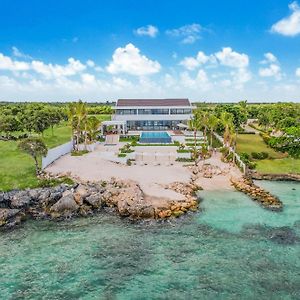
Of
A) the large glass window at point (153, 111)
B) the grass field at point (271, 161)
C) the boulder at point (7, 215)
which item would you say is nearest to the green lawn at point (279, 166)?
the grass field at point (271, 161)

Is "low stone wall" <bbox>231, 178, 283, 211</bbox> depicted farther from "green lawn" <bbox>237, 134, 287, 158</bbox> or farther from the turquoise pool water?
"green lawn" <bbox>237, 134, 287, 158</bbox>

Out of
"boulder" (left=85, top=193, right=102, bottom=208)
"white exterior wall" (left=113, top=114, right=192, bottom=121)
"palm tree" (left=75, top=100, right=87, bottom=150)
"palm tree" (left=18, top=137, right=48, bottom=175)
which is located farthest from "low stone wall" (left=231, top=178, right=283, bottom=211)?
"white exterior wall" (left=113, top=114, right=192, bottom=121)

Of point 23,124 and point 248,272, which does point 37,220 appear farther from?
point 23,124

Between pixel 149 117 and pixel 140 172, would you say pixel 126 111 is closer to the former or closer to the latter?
pixel 149 117

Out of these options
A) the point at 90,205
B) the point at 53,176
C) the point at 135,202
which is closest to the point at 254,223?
the point at 135,202

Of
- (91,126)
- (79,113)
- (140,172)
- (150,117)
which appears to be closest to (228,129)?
(140,172)

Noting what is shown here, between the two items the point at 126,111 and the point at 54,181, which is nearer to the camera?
the point at 54,181
